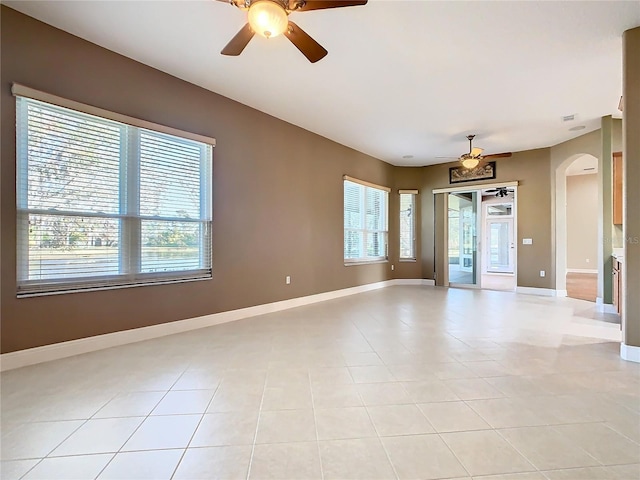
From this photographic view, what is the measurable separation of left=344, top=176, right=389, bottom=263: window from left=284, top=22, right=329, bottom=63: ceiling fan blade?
398 centimetres

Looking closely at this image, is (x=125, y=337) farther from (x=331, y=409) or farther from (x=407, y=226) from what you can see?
(x=407, y=226)

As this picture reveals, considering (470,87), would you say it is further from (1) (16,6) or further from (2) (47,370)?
(2) (47,370)

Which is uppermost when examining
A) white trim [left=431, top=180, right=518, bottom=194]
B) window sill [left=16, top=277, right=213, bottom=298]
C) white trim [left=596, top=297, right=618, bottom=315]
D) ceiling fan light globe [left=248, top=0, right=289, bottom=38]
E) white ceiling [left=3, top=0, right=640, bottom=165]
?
white ceiling [left=3, top=0, right=640, bottom=165]

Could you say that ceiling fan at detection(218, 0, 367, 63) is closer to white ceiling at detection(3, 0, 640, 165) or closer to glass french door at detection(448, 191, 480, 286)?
white ceiling at detection(3, 0, 640, 165)

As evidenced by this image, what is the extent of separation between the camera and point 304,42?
237cm

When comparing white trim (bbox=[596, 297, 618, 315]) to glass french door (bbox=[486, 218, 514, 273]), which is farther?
glass french door (bbox=[486, 218, 514, 273])

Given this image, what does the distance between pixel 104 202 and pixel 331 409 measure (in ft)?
9.46

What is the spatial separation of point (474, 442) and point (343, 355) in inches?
56.1

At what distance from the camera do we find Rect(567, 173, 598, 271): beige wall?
9.84 metres

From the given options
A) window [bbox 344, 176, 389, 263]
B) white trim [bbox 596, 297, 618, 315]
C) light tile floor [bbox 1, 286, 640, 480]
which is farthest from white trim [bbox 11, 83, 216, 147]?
white trim [bbox 596, 297, 618, 315]

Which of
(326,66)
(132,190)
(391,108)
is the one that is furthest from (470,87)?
(132,190)

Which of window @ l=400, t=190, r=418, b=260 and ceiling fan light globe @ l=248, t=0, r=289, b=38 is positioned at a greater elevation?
ceiling fan light globe @ l=248, t=0, r=289, b=38


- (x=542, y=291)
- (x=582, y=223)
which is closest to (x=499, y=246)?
(x=582, y=223)

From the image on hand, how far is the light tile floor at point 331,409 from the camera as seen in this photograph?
151cm
